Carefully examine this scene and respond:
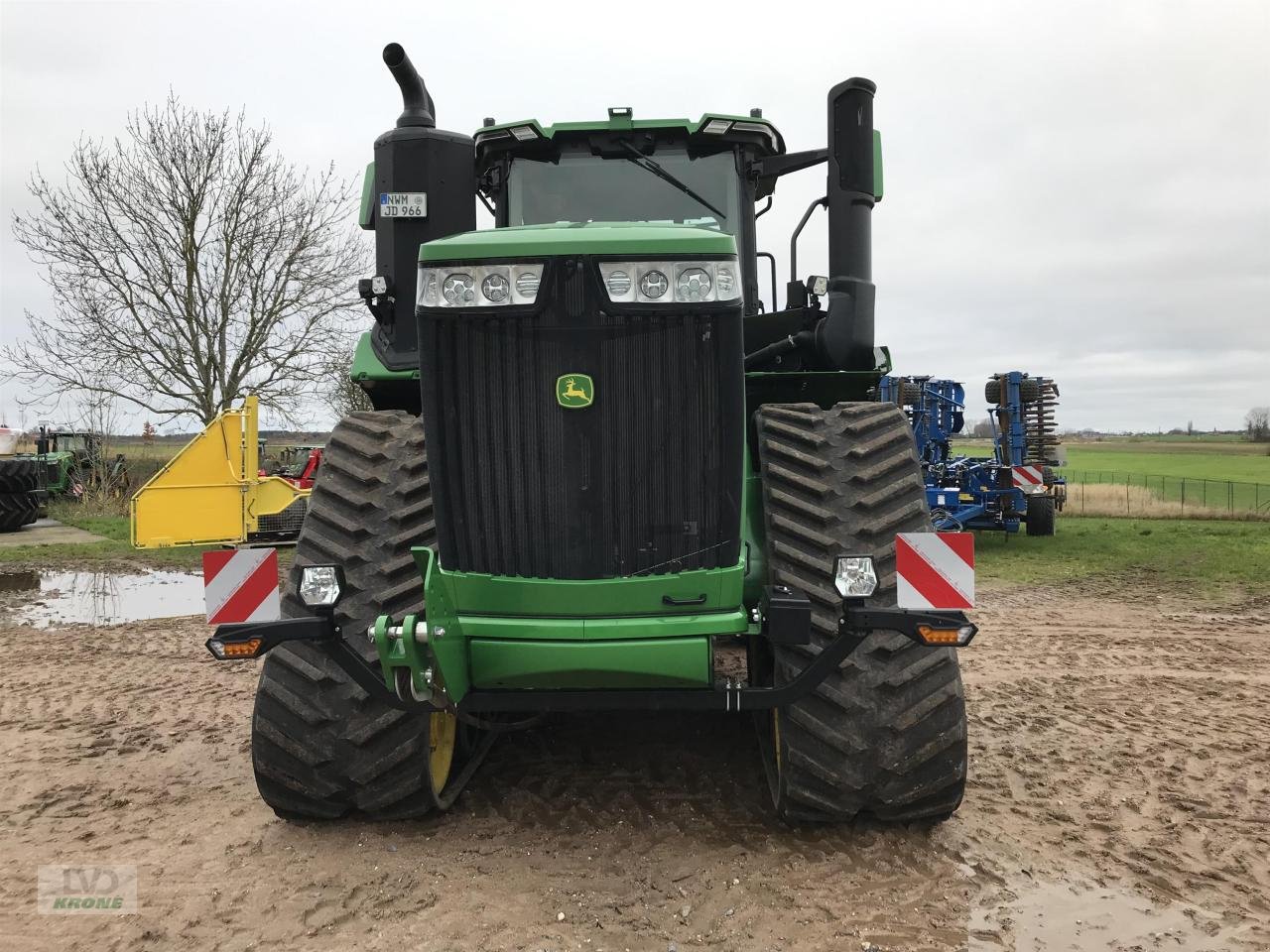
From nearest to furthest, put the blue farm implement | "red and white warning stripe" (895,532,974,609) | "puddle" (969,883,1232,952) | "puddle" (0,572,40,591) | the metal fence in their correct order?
"puddle" (969,883,1232,952), "red and white warning stripe" (895,532,974,609), "puddle" (0,572,40,591), the blue farm implement, the metal fence

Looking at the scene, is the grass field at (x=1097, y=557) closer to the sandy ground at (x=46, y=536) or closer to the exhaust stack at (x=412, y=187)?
the sandy ground at (x=46, y=536)

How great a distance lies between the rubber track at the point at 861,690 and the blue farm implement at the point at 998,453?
11.5m

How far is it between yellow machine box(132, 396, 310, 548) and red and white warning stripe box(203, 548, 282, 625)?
29.2 feet

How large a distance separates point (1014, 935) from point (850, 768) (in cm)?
69

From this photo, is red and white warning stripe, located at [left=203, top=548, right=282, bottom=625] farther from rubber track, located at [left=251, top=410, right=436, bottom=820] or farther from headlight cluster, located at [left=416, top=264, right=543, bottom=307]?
headlight cluster, located at [left=416, top=264, right=543, bottom=307]

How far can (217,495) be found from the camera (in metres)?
11.7

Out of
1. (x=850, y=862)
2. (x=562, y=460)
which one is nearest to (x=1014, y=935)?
(x=850, y=862)

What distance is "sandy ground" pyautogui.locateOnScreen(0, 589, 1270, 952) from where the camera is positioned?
294 cm

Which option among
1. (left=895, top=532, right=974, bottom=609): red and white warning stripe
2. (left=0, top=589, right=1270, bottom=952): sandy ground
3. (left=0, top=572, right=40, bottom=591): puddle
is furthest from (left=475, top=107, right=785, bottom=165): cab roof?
(left=0, top=572, right=40, bottom=591): puddle

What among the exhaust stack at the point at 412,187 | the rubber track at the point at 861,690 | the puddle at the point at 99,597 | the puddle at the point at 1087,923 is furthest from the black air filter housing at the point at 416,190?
the puddle at the point at 99,597

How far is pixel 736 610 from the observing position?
322 cm

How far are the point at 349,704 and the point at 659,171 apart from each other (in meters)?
2.70

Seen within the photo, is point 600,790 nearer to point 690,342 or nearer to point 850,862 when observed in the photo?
point 850,862

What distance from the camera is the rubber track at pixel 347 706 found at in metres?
3.38
